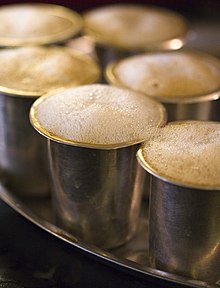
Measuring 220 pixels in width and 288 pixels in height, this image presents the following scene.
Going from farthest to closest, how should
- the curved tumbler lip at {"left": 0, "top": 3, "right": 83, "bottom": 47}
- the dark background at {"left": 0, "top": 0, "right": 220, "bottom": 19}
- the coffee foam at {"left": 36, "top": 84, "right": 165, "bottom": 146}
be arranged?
the dark background at {"left": 0, "top": 0, "right": 220, "bottom": 19}
the curved tumbler lip at {"left": 0, "top": 3, "right": 83, "bottom": 47}
the coffee foam at {"left": 36, "top": 84, "right": 165, "bottom": 146}

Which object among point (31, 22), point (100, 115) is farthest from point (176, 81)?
point (31, 22)

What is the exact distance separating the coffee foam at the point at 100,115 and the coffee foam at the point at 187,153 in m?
0.04

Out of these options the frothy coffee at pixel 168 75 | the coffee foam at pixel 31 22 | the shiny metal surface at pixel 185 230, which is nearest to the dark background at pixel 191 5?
the coffee foam at pixel 31 22

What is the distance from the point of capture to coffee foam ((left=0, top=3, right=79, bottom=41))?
1.47m

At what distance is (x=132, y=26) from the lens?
159 cm

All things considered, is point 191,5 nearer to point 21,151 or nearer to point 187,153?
point 21,151

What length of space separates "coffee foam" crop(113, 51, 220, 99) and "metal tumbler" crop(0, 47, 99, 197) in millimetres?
80

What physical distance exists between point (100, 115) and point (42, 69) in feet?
0.93

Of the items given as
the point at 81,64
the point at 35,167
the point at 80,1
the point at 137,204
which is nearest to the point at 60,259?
the point at 137,204

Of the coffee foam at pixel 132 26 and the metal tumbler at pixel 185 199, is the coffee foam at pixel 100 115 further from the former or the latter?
the coffee foam at pixel 132 26

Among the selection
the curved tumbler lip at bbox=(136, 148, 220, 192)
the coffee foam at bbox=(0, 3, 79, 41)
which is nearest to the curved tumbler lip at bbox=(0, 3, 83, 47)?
the coffee foam at bbox=(0, 3, 79, 41)

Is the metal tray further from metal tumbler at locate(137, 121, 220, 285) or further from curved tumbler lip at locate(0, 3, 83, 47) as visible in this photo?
curved tumbler lip at locate(0, 3, 83, 47)

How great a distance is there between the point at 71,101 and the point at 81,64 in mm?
254

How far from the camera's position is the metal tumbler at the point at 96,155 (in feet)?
3.13
